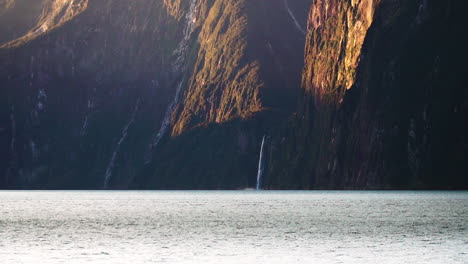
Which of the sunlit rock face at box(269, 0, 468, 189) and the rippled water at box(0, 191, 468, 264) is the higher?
the sunlit rock face at box(269, 0, 468, 189)

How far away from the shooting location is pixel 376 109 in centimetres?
18462

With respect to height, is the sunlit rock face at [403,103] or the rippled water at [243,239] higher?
the sunlit rock face at [403,103]

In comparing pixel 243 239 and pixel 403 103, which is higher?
pixel 403 103

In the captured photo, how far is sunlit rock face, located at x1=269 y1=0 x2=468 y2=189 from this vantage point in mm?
168375

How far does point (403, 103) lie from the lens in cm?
17788

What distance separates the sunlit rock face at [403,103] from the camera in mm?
168375

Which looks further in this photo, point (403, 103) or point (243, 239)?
point (403, 103)

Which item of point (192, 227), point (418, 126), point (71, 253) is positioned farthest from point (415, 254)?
point (418, 126)

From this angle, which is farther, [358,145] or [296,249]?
[358,145]

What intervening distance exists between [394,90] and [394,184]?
61.1 ft

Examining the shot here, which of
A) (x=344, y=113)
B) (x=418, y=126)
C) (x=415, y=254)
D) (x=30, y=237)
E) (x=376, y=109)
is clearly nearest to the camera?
(x=415, y=254)

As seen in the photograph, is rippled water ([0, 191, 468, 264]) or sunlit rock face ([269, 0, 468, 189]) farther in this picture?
sunlit rock face ([269, 0, 468, 189])

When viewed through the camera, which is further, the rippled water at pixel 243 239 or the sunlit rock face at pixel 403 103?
the sunlit rock face at pixel 403 103

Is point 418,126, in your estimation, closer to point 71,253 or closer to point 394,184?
point 394,184
